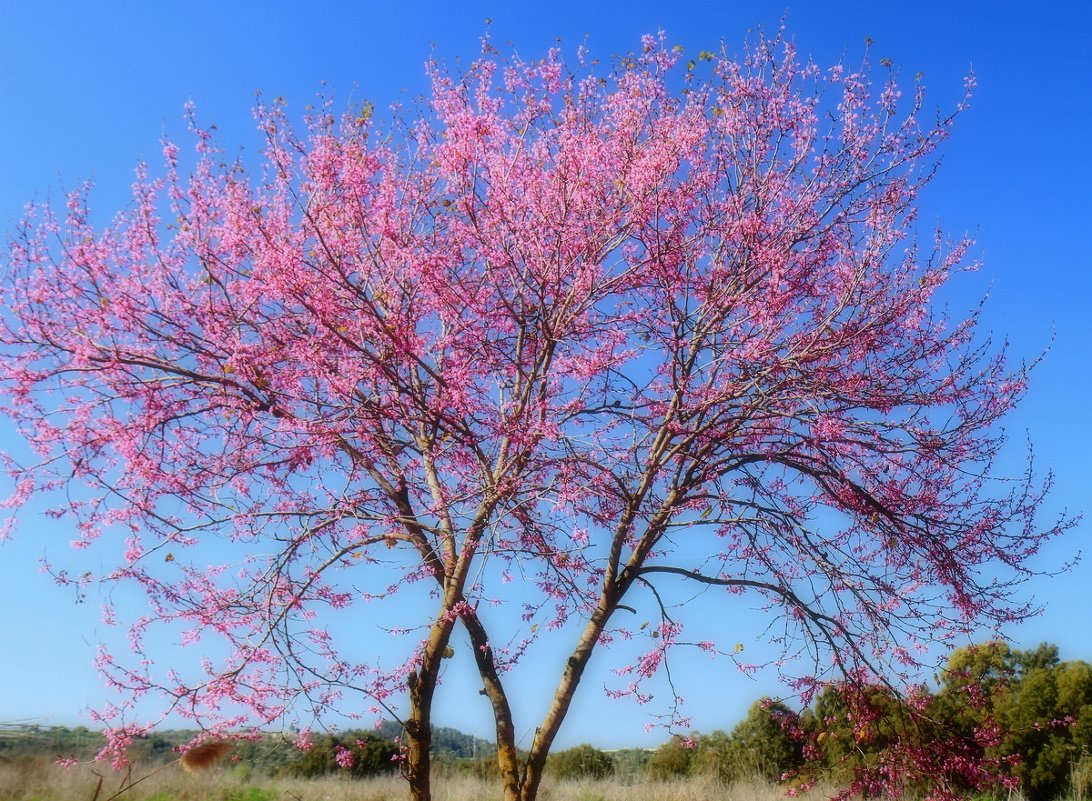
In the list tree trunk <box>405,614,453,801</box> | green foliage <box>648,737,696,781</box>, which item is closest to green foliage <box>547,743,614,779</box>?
green foliage <box>648,737,696,781</box>

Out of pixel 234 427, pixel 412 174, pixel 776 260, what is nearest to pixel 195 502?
pixel 234 427

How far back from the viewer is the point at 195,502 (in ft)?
25.6

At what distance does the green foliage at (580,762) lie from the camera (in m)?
18.3

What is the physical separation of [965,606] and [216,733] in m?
6.92

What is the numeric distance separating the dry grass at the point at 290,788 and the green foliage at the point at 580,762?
16.7 ft

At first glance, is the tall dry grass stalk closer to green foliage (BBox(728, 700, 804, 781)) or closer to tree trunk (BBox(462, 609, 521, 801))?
green foliage (BBox(728, 700, 804, 781))

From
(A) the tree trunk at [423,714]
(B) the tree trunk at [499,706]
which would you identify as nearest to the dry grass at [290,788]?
(A) the tree trunk at [423,714]

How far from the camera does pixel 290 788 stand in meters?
11.2

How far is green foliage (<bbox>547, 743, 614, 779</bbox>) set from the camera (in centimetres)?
1828

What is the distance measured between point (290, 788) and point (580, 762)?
8.94 meters

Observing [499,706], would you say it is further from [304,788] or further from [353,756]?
[353,756]

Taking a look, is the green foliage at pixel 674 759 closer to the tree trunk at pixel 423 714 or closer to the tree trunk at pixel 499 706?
the tree trunk at pixel 499 706

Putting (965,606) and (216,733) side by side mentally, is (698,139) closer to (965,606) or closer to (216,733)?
(965,606)

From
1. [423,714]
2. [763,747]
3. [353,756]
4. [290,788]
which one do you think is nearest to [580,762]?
[763,747]
